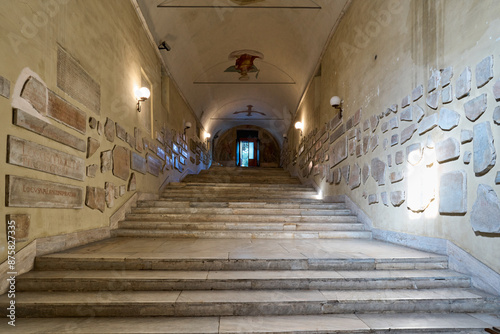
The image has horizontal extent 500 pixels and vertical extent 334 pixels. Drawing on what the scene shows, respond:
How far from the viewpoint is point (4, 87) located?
8.25ft

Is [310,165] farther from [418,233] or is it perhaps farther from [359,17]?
[418,233]

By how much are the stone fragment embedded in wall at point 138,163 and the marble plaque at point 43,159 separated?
5.08 feet

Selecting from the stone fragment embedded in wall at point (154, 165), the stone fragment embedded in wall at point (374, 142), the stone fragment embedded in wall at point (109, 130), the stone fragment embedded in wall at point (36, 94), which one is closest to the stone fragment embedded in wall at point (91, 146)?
the stone fragment embedded in wall at point (109, 130)

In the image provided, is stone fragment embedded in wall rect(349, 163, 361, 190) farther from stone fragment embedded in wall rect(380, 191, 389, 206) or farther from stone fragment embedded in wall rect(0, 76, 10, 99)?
stone fragment embedded in wall rect(0, 76, 10, 99)

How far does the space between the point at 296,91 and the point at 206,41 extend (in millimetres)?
3962

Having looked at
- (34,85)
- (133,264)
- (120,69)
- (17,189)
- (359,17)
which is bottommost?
(133,264)

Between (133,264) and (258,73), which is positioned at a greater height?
(258,73)

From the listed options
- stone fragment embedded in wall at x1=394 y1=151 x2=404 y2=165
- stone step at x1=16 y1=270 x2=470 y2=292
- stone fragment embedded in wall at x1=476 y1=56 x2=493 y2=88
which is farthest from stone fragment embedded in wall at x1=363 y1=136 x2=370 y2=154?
stone step at x1=16 y1=270 x2=470 y2=292

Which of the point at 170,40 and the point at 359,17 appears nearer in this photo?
the point at 359,17

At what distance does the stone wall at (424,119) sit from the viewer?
8.43 ft

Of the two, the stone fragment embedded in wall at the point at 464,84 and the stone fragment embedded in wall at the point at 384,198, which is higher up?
the stone fragment embedded in wall at the point at 464,84

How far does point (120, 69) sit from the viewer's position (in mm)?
4969

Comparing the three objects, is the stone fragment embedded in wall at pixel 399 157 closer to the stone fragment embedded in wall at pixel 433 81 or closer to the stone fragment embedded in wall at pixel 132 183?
the stone fragment embedded in wall at pixel 433 81

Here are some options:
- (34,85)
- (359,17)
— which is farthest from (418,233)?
(34,85)
